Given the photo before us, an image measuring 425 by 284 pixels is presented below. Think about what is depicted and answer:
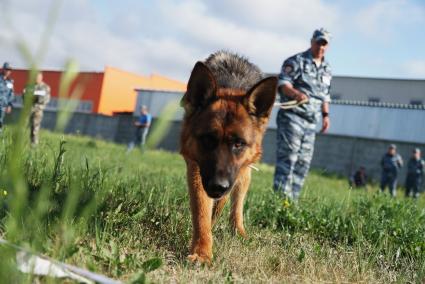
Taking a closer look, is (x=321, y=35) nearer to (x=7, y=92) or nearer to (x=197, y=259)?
(x=197, y=259)

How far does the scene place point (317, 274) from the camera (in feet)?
9.56

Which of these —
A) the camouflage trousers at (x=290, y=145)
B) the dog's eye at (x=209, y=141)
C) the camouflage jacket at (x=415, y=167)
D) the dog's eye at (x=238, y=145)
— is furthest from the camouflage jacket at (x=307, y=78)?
the camouflage jacket at (x=415, y=167)

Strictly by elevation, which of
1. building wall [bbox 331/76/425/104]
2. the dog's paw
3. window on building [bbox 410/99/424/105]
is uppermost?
building wall [bbox 331/76/425/104]

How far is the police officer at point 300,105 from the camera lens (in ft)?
21.2

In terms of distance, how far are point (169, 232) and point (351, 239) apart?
1.72 m

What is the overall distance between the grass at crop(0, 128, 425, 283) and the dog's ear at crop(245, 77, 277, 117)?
40.2 inches

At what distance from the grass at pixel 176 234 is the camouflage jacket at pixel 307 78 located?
1659 millimetres

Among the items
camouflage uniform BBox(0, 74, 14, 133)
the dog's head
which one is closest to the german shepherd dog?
the dog's head

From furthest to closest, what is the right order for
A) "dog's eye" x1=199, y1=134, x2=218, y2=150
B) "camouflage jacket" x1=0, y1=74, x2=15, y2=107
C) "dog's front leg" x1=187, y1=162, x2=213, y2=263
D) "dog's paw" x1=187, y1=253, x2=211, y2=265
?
1. "dog's eye" x1=199, y1=134, x2=218, y2=150
2. "dog's front leg" x1=187, y1=162, x2=213, y2=263
3. "dog's paw" x1=187, y1=253, x2=211, y2=265
4. "camouflage jacket" x1=0, y1=74, x2=15, y2=107

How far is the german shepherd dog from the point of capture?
328cm

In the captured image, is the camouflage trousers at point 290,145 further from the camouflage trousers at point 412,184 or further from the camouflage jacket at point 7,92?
the camouflage trousers at point 412,184

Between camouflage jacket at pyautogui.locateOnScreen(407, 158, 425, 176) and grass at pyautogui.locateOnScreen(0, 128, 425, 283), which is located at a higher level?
camouflage jacket at pyautogui.locateOnScreen(407, 158, 425, 176)

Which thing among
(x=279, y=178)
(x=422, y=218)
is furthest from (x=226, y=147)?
(x=279, y=178)

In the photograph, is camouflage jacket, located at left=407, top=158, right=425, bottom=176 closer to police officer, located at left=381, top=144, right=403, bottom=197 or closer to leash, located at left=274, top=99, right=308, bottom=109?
police officer, located at left=381, top=144, right=403, bottom=197
